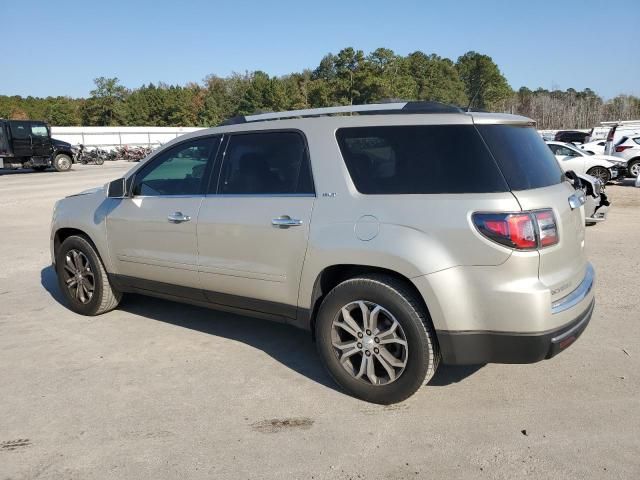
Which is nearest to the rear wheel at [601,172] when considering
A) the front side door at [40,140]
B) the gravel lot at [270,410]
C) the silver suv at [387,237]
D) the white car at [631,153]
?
the white car at [631,153]

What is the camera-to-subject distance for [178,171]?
4.57m

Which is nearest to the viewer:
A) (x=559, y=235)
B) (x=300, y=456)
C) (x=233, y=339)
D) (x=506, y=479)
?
(x=506, y=479)

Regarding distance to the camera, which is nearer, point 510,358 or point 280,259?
point 510,358

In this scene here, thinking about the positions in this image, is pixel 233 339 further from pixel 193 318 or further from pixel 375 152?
pixel 375 152

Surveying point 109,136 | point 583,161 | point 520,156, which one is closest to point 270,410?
point 520,156

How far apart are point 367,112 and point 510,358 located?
5.95ft

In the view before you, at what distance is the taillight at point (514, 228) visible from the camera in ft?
9.62

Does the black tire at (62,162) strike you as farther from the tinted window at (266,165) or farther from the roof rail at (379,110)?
the roof rail at (379,110)

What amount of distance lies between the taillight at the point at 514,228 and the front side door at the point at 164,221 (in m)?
2.27

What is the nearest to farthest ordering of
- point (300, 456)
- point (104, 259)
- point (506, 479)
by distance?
point (506, 479), point (300, 456), point (104, 259)

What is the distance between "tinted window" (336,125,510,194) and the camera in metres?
3.10

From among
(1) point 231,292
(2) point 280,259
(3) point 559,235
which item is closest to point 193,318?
(1) point 231,292

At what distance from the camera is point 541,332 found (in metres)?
2.97

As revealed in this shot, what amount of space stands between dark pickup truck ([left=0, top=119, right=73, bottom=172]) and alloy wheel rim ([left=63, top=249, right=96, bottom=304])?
74.4 feet
